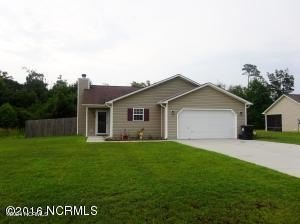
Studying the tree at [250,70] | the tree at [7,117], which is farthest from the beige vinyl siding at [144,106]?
the tree at [250,70]

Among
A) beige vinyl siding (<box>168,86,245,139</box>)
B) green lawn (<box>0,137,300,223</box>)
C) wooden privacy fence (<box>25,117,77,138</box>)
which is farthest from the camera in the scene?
wooden privacy fence (<box>25,117,77,138</box>)

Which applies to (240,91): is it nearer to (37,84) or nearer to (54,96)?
(54,96)

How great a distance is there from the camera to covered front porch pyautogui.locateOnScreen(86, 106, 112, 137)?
23.6m

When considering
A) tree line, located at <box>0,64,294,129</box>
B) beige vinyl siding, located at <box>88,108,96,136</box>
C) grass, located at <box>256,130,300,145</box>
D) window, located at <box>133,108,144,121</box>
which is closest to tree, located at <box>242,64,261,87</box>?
tree line, located at <box>0,64,294,129</box>

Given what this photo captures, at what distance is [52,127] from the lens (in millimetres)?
26188

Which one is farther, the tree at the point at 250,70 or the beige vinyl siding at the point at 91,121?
the tree at the point at 250,70

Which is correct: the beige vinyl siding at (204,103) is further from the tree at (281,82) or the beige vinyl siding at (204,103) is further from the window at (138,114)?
the tree at (281,82)

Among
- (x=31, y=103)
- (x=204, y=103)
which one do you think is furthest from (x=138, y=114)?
(x=31, y=103)

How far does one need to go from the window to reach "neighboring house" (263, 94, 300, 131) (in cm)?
1980

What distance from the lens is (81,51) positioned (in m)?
23.5

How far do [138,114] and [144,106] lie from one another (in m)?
0.71

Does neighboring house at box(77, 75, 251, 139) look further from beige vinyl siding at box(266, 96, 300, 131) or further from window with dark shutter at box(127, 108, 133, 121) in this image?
beige vinyl siding at box(266, 96, 300, 131)

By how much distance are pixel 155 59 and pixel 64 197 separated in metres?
20.6

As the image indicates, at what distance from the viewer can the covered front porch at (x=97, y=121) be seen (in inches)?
928
